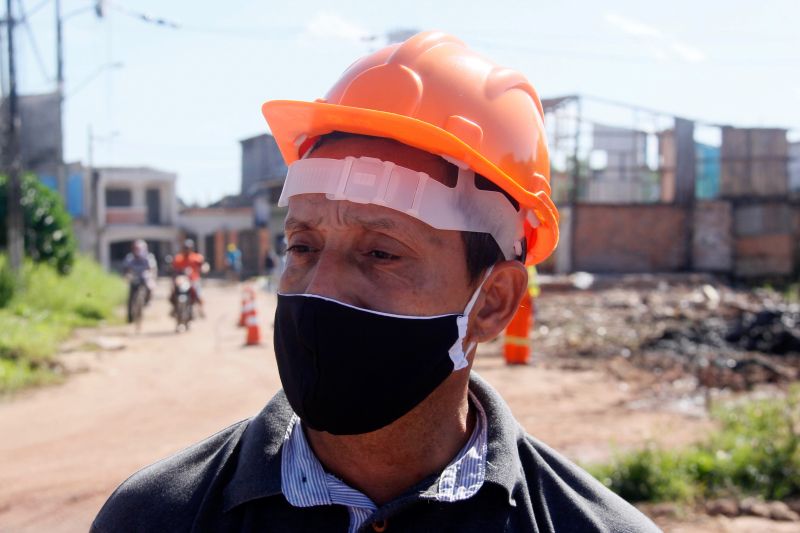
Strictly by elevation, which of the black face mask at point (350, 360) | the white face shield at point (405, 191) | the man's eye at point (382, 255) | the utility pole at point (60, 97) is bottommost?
the black face mask at point (350, 360)

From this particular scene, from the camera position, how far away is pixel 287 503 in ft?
5.57

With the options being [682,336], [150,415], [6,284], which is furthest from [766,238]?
[150,415]

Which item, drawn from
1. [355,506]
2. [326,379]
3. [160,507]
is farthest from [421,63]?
[160,507]

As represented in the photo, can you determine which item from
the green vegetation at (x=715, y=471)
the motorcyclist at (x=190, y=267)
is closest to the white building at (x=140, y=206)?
the motorcyclist at (x=190, y=267)

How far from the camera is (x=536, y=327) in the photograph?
16.4m

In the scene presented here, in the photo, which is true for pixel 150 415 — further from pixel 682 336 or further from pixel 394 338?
pixel 682 336

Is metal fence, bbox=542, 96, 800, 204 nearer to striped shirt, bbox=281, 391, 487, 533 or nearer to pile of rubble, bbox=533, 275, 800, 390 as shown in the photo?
pile of rubble, bbox=533, 275, 800, 390

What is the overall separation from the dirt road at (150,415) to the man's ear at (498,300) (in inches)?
162

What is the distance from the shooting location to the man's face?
1793mm

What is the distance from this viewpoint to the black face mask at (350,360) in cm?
174

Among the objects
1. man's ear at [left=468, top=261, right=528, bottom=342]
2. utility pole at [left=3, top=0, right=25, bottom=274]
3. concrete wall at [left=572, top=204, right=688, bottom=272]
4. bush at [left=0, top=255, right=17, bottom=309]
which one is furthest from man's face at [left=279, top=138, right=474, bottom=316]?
concrete wall at [left=572, top=204, right=688, bottom=272]

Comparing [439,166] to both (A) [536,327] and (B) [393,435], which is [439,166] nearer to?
(B) [393,435]

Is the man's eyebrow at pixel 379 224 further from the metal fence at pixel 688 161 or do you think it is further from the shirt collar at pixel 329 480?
the metal fence at pixel 688 161

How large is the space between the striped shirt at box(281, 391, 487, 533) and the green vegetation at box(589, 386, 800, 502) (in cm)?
399
